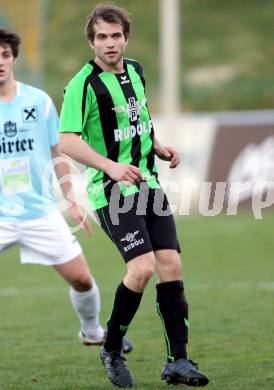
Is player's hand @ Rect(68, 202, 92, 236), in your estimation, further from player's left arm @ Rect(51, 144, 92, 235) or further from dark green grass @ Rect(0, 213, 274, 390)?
dark green grass @ Rect(0, 213, 274, 390)

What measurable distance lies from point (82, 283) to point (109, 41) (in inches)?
68.4

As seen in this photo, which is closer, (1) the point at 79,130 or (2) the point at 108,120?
(1) the point at 79,130

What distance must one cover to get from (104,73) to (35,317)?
3.17 m

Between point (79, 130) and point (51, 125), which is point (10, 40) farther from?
point (79, 130)

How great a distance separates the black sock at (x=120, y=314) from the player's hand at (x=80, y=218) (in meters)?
0.64

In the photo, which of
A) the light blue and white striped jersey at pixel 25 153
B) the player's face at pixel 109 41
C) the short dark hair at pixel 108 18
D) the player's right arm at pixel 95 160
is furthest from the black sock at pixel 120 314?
the short dark hair at pixel 108 18

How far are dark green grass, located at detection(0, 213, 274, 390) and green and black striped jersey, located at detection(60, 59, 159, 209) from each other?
112 centimetres

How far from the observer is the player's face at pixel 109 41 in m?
5.54

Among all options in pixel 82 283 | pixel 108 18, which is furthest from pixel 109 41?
pixel 82 283

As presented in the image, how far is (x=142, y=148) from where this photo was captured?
224 inches

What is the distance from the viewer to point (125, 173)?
5.34 metres

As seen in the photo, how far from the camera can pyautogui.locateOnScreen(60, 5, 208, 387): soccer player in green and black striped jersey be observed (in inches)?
217

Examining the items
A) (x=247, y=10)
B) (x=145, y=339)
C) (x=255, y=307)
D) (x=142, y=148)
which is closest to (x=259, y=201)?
(x=255, y=307)

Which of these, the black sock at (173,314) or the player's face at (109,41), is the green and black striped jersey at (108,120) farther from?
the black sock at (173,314)
